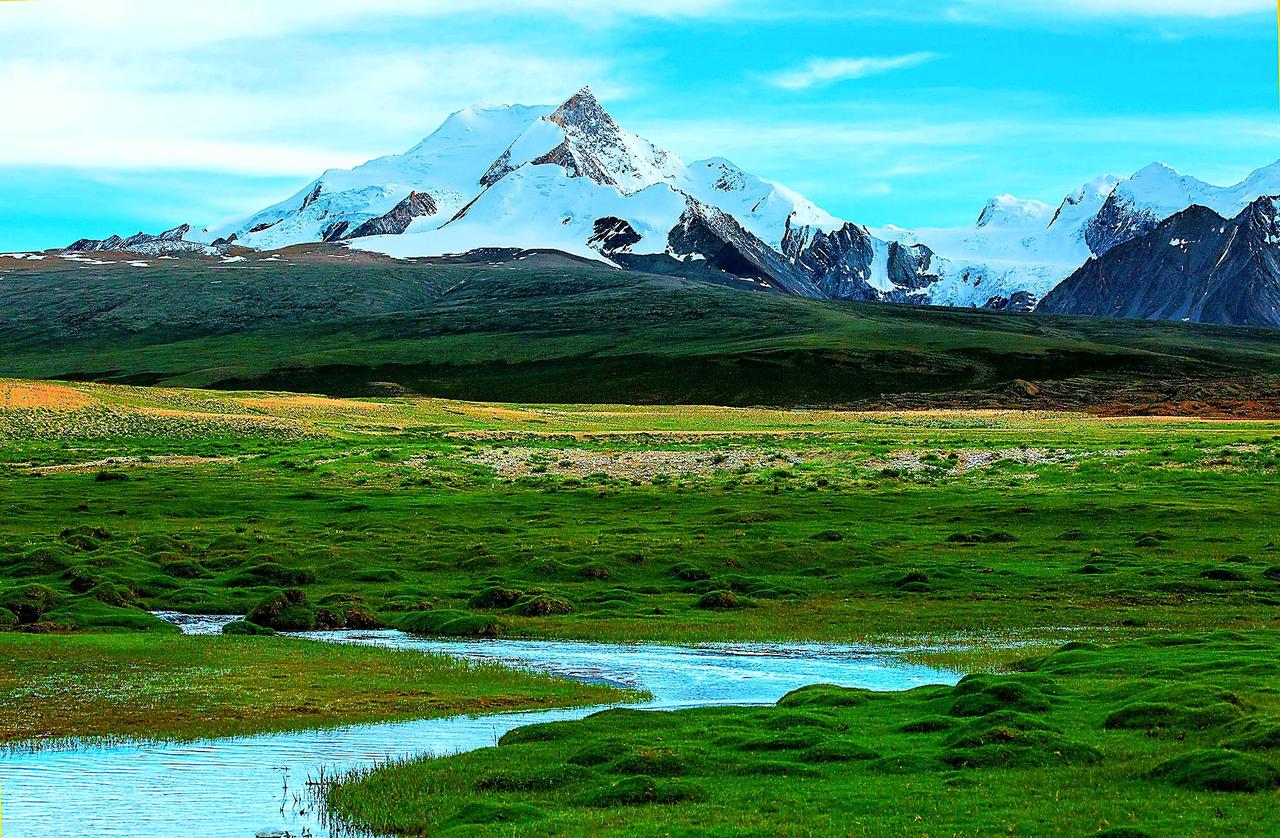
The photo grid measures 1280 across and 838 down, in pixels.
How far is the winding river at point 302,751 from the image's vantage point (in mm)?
18734

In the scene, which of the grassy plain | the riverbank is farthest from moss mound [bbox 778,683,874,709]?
the riverbank

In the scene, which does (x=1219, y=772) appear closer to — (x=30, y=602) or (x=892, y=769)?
(x=892, y=769)

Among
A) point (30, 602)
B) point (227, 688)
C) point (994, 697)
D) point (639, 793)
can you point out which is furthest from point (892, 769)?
point (30, 602)

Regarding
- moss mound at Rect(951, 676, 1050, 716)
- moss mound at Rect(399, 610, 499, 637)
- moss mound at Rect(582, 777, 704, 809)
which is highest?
moss mound at Rect(951, 676, 1050, 716)

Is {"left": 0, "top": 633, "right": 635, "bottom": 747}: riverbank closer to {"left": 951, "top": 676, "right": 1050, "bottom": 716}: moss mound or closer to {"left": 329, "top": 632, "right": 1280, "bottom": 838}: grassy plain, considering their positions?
{"left": 329, "top": 632, "right": 1280, "bottom": 838}: grassy plain

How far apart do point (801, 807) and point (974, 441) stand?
8722 cm

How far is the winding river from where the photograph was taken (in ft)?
61.5

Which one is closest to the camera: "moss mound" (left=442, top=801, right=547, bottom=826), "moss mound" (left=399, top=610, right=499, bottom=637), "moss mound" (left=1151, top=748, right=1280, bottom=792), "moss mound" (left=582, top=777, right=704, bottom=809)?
"moss mound" (left=442, top=801, right=547, bottom=826)

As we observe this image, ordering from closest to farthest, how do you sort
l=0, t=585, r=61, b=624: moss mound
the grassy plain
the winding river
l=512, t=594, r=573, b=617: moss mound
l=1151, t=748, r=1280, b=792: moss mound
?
the grassy plain → l=1151, t=748, r=1280, b=792: moss mound → the winding river → l=0, t=585, r=61, b=624: moss mound → l=512, t=594, r=573, b=617: moss mound

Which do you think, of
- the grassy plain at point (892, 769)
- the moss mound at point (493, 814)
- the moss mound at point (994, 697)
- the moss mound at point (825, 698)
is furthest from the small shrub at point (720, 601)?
the moss mound at point (493, 814)

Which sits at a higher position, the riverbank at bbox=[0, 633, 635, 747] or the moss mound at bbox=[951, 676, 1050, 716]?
the moss mound at bbox=[951, 676, 1050, 716]

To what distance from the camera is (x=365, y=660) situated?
31672 millimetres

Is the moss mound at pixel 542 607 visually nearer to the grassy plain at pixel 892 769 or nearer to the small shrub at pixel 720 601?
the small shrub at pixel 720 601

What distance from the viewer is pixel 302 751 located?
23.1 meters
